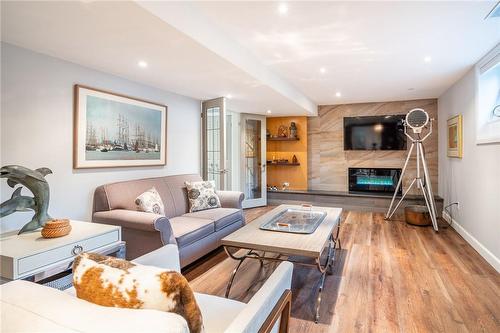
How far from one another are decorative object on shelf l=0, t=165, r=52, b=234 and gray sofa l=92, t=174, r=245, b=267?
0.66 metres

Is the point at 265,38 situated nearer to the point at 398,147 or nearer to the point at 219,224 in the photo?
the point at 219,224

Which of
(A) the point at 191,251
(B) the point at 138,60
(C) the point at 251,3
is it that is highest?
(C) the point at 251,3

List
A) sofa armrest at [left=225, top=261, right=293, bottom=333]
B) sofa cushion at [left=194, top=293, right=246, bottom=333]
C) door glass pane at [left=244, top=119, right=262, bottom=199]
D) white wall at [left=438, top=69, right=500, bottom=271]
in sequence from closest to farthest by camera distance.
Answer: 1. sofa armrest at [left=225, top=261, right=293, bottom=333]
2. sofa cushion at [left=194, top=293, right=246, bottom=333]
3. white wall at [left=438, top=69, right=500, bottom=271]
4. door glass pane at [left=244, top=119, right=262, bottom=199]

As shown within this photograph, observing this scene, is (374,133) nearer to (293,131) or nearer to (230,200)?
(293,131)

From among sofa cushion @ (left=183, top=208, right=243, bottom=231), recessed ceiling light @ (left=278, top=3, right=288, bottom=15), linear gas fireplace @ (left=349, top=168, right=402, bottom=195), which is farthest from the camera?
linear gas fireplace @ (left=349, top=168, right=402, bottom=195)

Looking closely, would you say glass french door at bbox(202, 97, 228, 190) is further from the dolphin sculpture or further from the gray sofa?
the dolphin sculpture

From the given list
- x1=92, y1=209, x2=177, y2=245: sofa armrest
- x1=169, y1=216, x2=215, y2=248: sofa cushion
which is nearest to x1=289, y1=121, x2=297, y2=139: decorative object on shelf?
x1=169, y1=216, x2=215, y2=248: sofa cushion

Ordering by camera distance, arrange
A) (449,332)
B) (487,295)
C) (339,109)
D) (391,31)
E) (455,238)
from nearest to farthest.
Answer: (449,332) → (487,295) → (391,31) → (455,238) → (339,109)

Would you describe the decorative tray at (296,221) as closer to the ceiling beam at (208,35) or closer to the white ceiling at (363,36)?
the ceiling beam at (208,35)

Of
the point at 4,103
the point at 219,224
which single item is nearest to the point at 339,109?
the point at 219,224

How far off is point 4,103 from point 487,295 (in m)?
4.24

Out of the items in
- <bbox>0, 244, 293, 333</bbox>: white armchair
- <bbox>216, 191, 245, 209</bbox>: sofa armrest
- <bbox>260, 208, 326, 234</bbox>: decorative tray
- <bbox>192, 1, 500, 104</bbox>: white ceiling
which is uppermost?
<bbox>192, 1, 500, 104</bbox>: white ceiling

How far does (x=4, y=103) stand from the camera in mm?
2131

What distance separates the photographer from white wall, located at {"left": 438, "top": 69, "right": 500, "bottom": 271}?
290cm
